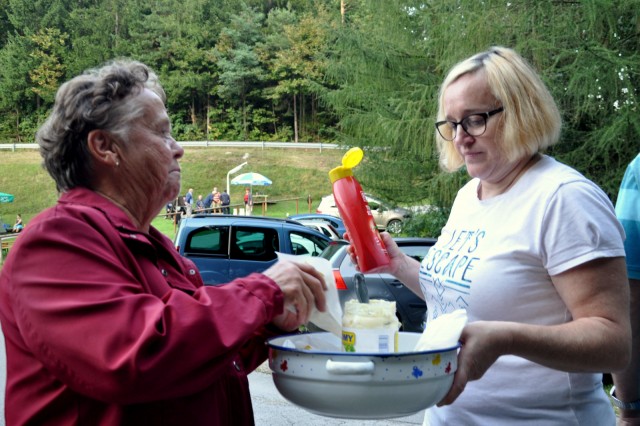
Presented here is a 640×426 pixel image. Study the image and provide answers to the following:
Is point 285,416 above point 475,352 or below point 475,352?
below

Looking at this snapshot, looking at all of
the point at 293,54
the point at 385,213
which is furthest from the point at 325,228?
the point at 293,54

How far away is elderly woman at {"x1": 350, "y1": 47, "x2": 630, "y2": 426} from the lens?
1587 millimetres

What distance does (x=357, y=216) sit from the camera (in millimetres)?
2111

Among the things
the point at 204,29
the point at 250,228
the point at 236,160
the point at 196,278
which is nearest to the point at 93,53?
the point at 204,29

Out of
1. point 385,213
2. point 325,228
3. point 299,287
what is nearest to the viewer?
point 299,287

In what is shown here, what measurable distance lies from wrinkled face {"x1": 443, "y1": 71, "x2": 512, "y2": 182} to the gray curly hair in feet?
2.96

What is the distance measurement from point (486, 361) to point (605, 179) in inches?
355

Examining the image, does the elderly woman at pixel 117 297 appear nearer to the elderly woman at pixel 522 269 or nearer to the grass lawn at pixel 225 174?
the elderly woman at pixel 522 269

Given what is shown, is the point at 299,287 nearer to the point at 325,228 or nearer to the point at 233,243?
the point at 233,243

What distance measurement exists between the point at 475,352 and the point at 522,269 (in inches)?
13.9

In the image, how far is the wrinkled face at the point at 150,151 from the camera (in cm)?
163

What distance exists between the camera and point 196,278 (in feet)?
5.82

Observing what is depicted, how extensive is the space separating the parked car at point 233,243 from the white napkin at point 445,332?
977cm

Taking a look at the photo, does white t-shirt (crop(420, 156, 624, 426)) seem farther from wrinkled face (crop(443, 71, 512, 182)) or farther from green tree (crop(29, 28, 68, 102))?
green tree (crop(29, 28, 68, 102))
